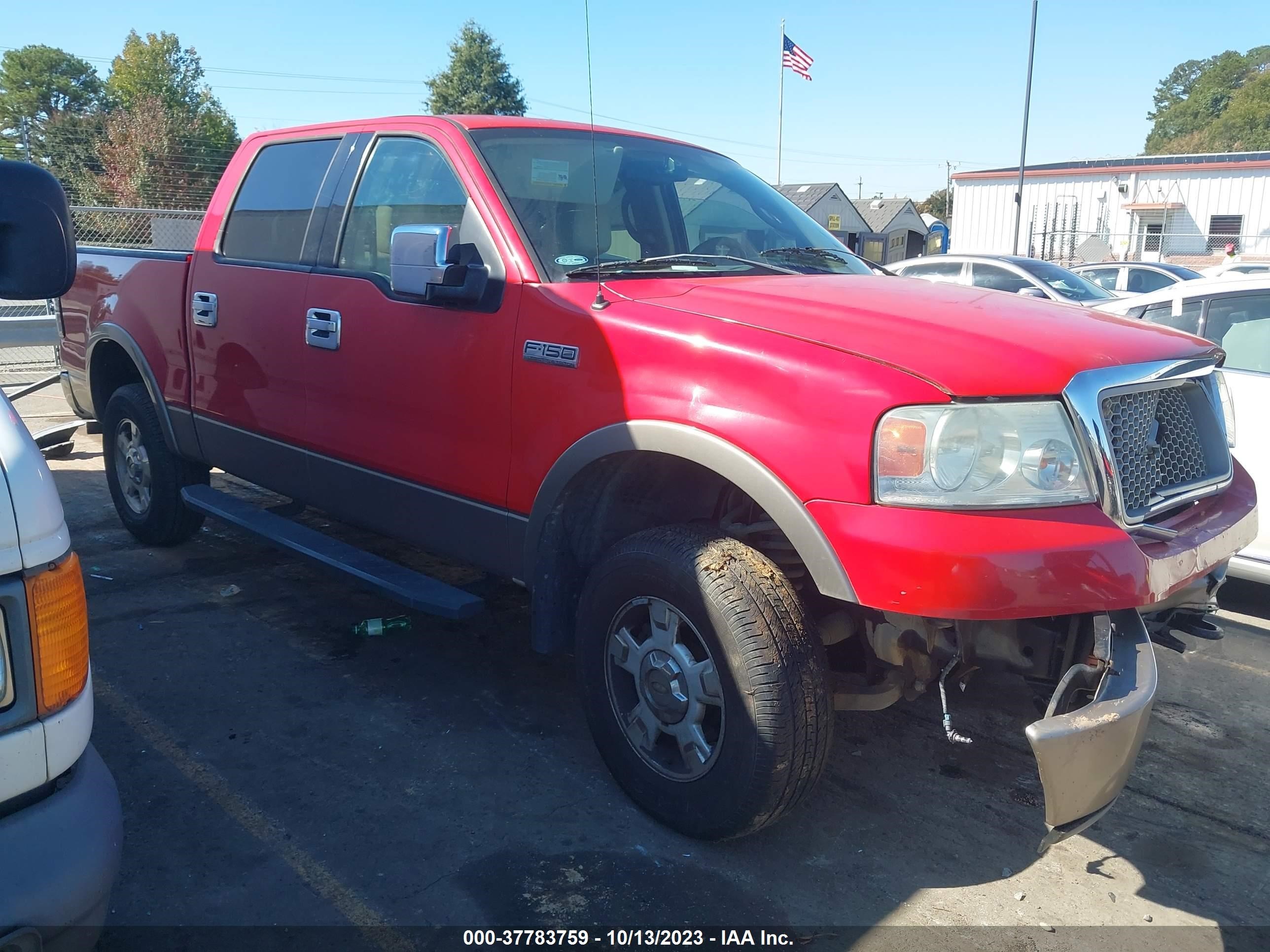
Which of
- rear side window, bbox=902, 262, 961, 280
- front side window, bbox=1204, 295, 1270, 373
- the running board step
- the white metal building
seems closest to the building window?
the white metal building

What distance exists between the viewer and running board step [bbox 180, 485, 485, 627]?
342 centimetres

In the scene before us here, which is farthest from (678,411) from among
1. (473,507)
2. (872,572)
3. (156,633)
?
(156,633)

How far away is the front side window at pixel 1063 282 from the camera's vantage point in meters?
12.2

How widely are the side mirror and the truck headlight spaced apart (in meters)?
1.94

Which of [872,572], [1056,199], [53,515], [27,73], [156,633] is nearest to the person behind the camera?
[53,515]

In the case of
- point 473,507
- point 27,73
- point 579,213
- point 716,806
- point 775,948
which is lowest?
point 775,948

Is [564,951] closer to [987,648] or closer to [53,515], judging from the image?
[987,648]

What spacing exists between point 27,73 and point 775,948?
75041 mm

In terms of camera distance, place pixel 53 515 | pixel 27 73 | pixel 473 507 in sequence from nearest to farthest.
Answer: pixel 53 515 → pixel 473 507 → pixel 27 73

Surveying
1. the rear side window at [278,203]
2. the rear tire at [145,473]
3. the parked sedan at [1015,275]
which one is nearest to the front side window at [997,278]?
the parked sedan at [1015,275]

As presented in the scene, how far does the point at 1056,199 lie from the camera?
4050 cm

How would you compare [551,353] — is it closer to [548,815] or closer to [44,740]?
[548,815]

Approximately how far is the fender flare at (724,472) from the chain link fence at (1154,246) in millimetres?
28677

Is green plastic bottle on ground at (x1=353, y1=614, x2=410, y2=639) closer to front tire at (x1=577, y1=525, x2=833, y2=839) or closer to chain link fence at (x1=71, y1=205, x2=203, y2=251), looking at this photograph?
front tire at (x1=577, y1=525, x2=833, y2=839)
